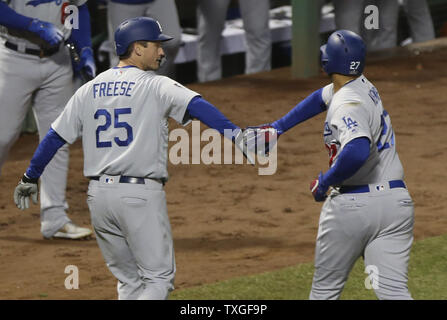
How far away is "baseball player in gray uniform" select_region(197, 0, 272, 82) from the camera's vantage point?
1211 cm

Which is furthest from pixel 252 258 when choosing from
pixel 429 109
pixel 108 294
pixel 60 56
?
pixel 429 109

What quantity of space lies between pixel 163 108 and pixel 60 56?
2466 millimetres

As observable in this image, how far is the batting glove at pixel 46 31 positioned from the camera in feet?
24.7

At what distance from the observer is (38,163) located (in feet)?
19.1

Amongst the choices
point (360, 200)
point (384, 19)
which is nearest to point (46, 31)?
point (360, 200)

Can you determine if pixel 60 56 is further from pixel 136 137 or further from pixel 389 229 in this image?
pixel 389 229

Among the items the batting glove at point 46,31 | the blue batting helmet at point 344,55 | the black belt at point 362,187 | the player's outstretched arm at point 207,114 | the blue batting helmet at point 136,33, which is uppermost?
the blue batting helmet at point 136,33

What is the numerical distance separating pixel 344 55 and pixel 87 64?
2.80 meters

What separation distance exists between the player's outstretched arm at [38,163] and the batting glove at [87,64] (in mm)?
1902

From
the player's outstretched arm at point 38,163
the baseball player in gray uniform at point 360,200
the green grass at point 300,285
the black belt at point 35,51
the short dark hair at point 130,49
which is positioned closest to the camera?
→ the baseball player in gray uniform at point 360,200

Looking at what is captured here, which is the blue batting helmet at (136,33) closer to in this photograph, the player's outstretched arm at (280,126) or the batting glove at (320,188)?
the player's outstretched arm at (280,126)
